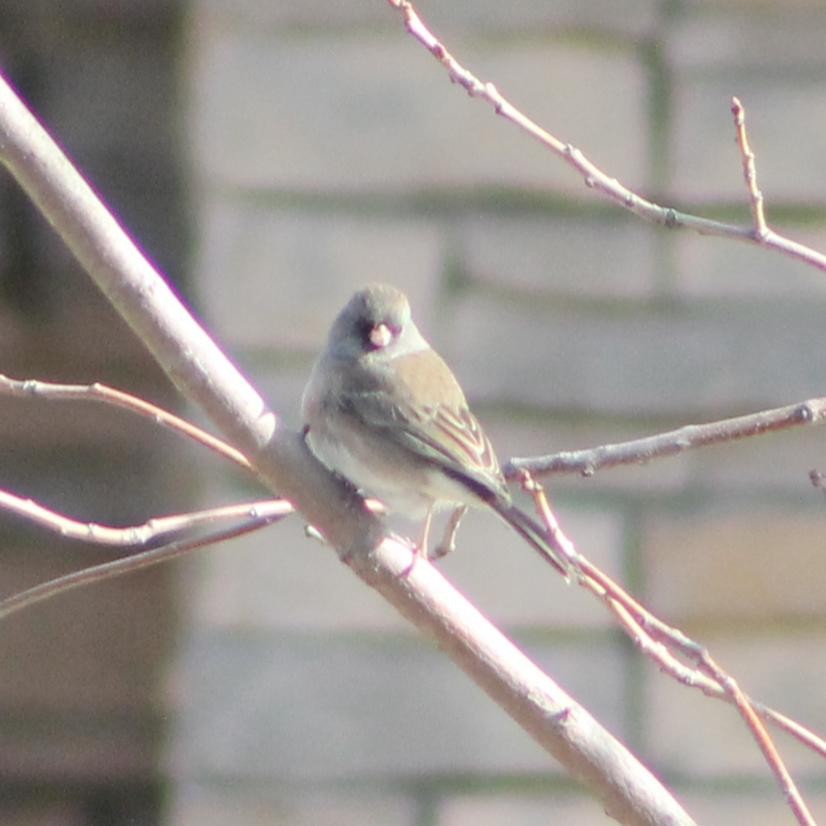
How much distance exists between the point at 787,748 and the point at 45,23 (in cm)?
159

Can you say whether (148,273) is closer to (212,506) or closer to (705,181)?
(212,506)

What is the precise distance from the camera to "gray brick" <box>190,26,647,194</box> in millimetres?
2154

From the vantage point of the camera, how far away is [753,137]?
7.34 ft

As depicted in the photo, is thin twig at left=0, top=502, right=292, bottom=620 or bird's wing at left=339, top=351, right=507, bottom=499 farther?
bird's wing at left=339, top=351, right=507, bottom=499

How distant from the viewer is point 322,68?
217 cm

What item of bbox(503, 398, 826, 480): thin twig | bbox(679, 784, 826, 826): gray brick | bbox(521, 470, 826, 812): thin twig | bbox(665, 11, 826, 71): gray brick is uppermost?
bbox(665, 11, 826, 71): gray brick

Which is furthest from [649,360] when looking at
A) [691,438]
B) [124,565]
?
[124,565]

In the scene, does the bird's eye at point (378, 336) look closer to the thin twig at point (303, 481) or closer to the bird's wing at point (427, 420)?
the bird's wing at point (427, 420)

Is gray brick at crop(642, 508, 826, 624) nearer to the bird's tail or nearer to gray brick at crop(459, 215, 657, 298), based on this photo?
gray brick at crop(459, 215, 657, 298)

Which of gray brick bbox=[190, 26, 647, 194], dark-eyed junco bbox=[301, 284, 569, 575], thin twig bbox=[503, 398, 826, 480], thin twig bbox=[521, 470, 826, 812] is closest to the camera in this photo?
thin twig bbox=[521, 470, 826, 812]

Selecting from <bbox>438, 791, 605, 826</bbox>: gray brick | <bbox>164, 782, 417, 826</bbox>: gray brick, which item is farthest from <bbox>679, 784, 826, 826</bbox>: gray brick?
<bbox>164, 782, 417, 826</bbox>: gray brick

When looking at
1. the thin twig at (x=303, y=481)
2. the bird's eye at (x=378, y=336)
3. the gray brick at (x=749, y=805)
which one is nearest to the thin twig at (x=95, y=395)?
the thin twig at (x=303, y=481)

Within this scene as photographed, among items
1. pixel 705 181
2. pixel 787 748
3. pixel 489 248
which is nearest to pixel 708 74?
pixel 705 181

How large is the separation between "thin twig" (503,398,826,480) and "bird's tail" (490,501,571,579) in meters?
0.06
